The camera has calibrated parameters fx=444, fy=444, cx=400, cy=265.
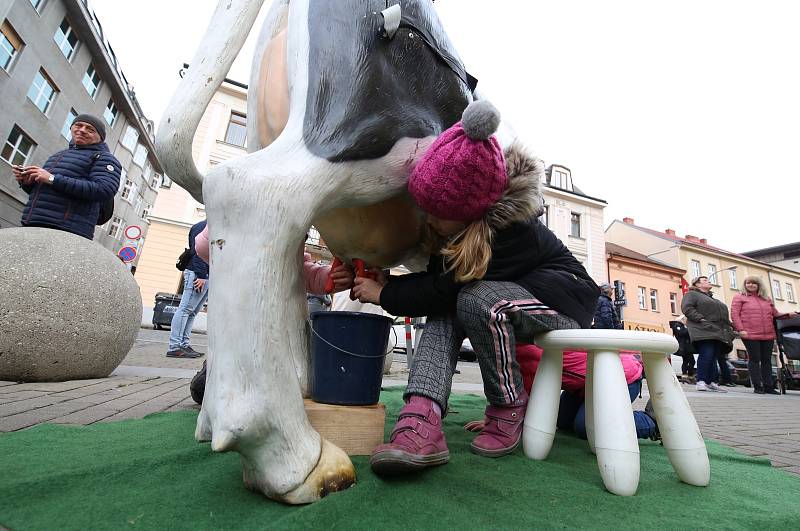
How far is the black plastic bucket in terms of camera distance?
1.33 meters

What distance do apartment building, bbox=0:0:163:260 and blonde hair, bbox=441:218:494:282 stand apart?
36.3 ft

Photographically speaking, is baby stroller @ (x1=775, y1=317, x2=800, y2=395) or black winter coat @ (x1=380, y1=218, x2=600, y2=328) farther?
baby stroller @ (x1=775, y1=317, x2=800, y2=395)

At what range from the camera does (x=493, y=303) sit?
1.46 meters

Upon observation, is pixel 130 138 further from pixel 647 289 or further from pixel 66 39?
pixel 647 289

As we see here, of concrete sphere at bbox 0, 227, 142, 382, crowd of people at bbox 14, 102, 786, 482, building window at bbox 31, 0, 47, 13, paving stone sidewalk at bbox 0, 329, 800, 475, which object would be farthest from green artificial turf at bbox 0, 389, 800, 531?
building window at bbox 31, 0, 47, 13

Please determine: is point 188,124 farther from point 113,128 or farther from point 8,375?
point 113,128

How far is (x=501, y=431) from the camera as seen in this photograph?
1556 mm

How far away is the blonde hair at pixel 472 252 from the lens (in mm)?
1434

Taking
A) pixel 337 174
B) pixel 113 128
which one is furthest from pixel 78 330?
pixel 113 128

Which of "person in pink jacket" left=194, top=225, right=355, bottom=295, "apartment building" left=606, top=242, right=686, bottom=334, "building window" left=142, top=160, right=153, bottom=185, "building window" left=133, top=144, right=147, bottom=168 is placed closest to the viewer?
"person in pink jacket" left=194, top=225, right=355, bottom=295

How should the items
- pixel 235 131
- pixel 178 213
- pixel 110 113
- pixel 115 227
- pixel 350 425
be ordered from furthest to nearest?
pixel 115 227
pixel 110 113
pixel 235 131
pixel 178 213
pixel 350 425

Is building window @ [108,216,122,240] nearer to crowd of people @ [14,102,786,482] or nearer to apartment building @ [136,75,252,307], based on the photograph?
apartment building @ [136,75,252,307]

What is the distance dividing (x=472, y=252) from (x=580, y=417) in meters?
1.12

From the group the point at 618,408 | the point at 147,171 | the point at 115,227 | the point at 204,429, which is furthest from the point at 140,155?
the point at 618,408
